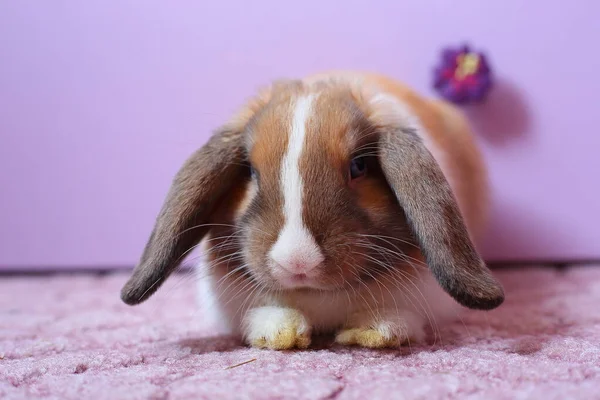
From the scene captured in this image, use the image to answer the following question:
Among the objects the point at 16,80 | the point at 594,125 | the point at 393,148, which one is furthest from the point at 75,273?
the point at 594,125

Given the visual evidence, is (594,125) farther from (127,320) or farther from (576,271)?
(127,320)

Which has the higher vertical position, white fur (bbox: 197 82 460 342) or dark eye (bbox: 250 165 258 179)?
dark eye (bbox: 250 165 258 179)

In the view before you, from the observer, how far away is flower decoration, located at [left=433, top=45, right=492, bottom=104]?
2.38m

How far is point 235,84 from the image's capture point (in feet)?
8.27

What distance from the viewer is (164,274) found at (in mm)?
1389

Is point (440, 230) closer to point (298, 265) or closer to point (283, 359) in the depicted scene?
point (298, 265)

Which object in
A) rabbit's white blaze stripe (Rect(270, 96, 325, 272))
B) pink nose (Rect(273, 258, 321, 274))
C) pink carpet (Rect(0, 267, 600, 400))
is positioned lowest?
Result: pink carpet (Rect(0, 267, 600, 400))

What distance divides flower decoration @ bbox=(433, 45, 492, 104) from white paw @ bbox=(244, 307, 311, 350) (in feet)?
4.57

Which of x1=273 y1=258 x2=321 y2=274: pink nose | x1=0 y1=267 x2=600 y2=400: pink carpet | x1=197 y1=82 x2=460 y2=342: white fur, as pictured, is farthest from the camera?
x1=197 y1=82 x2=460 y2=342: white fur

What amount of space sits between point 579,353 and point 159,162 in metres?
1.82

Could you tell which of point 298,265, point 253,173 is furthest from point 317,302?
point 253,173

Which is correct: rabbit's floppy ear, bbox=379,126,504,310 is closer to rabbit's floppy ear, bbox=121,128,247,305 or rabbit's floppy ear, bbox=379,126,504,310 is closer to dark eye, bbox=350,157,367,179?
dark eye, bbox=350,157,367,179

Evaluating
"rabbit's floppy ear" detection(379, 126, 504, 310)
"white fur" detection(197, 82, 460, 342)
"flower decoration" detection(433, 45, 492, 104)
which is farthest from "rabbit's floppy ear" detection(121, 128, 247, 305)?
"flower decoration" detection(433, 45, 492, 104)

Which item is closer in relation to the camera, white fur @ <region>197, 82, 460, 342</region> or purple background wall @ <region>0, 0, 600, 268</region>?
white fur @ <region>197, 82, 460, 342</region>
